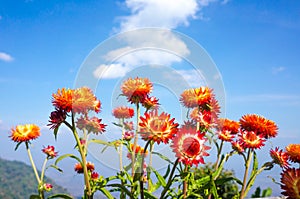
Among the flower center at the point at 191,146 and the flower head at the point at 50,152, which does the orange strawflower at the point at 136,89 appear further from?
the flower head at the point at 50,152

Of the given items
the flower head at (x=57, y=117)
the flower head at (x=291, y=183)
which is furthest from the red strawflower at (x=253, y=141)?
the flower head at (x=57, y=117)

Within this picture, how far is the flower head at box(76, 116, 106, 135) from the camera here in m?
1.01

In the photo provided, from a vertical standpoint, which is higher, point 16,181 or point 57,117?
point 16,181

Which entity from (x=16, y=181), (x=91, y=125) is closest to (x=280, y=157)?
(x=91, y=125)

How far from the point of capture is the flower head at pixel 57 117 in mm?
941

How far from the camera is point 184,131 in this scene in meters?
0.88

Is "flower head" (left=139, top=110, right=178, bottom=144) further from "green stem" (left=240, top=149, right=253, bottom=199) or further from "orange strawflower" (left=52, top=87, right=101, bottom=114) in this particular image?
"green stem" (left=240, top=149, right=253, bottom=199)

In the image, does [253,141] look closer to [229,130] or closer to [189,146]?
[229,130]

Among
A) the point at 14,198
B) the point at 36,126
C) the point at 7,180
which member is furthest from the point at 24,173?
the point at 36,126

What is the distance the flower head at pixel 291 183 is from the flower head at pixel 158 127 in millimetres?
271

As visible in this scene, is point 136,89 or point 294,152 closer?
point 136,89

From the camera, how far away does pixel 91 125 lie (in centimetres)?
102

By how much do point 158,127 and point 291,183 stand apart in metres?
0.32

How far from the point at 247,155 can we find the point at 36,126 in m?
0.84
